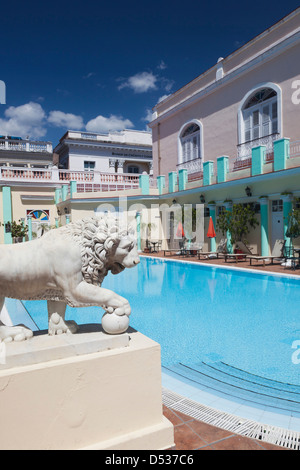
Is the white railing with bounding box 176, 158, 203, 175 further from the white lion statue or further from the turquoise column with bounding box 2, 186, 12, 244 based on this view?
the white lion statue

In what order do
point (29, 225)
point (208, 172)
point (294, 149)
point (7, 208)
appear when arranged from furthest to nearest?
point (29, 225)
point (7, 208)
point (208, 172)
point (294, 149)

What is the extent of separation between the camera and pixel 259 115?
54.5 feet

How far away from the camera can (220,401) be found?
348cm

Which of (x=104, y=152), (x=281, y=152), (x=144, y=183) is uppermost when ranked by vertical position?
(x=104, y=152)

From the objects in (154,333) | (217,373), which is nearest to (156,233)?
(154,333)

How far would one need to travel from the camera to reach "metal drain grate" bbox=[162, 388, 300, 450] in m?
2.65

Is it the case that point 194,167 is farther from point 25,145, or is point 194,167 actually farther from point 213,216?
point 25,145

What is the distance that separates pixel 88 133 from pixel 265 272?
25007mm

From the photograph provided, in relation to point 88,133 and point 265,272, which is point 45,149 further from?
point 265,272

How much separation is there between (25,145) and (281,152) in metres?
26.4

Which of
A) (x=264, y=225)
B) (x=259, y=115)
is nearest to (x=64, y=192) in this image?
(x=259, y=115)

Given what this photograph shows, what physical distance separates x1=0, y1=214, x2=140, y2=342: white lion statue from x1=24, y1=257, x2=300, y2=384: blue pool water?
2.77 m

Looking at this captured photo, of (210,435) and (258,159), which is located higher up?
(258,159)
